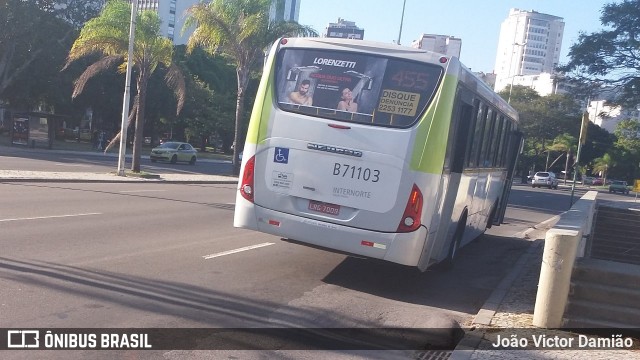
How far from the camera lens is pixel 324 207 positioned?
9523mm

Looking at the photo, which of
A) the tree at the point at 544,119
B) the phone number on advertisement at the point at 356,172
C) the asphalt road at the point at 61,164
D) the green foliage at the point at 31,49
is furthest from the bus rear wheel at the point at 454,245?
the tree at the point at 544,119

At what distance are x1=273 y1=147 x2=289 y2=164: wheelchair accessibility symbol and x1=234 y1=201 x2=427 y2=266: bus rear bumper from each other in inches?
27.5

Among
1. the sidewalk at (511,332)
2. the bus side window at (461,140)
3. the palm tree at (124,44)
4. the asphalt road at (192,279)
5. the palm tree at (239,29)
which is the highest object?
the palm tree at (239,29)

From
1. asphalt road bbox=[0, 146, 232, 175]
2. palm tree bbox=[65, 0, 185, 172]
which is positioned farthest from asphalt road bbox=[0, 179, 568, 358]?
palm tree bbox=[65, 0, 185, 172]

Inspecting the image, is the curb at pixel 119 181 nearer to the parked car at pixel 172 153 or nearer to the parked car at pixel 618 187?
the parked car at pixel 172 153

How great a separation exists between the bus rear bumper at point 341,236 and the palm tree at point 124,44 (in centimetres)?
2034

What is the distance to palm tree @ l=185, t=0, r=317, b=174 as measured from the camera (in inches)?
1296

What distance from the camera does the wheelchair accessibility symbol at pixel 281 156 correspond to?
9711 mm

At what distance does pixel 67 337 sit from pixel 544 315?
16.7 ft

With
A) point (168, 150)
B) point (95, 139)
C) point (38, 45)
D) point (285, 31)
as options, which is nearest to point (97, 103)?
point (95, 139)

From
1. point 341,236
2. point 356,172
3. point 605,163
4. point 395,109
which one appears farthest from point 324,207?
point 605,163

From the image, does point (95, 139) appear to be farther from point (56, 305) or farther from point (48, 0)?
point (56, 305)

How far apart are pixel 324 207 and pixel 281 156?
3.05ft

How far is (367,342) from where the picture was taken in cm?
739
